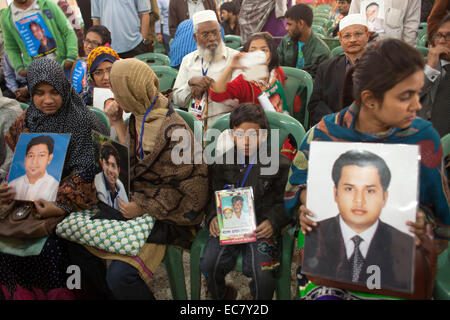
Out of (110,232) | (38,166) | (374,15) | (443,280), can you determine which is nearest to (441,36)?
(374,15)

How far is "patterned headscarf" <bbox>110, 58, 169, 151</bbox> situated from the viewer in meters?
1.69

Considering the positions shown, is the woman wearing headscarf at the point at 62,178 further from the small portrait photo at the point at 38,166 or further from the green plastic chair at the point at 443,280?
the green plastic chair at the point at 443,280

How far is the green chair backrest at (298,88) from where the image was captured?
2.78 meters

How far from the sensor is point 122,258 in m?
1.63

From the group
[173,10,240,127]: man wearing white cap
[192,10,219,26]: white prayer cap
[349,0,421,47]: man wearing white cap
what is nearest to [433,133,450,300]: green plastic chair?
[173,10,240,127]: man wearing white cap

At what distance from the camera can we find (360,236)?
1.13 metres

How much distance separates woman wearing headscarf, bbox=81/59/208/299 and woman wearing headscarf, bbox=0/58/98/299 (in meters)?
0.25

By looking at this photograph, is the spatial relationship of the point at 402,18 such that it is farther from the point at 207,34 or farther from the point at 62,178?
the point at 62,178

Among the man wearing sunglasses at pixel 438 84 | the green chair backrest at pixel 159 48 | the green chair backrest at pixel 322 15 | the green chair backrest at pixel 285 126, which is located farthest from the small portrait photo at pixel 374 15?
the green chair backrest at pixel 322 15

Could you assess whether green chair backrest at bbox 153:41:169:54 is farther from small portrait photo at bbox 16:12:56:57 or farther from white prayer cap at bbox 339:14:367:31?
white prayer cap at bbox 339:14:367:31

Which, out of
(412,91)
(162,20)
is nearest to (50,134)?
(412,91)

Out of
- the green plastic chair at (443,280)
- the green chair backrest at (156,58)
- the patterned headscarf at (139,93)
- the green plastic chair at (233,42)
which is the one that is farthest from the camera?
the green plastic chair at (233,42)

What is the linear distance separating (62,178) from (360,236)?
5.01 ft

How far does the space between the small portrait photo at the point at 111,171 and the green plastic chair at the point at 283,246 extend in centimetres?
42
